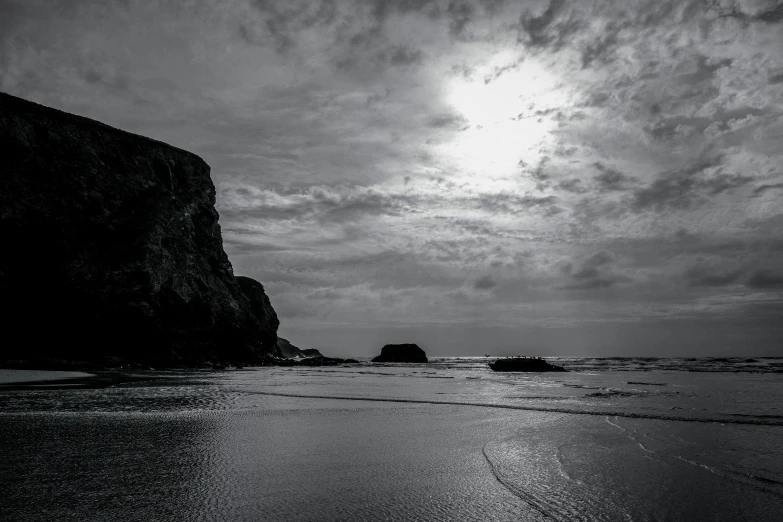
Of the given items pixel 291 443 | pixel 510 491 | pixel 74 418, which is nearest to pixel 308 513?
pixel 510 491

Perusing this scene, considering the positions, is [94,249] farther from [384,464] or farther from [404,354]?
[404,354]

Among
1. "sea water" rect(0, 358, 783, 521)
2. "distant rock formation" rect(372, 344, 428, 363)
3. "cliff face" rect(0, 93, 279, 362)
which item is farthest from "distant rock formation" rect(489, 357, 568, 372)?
"distant rock formation" rect(372, 344, 428, 363)

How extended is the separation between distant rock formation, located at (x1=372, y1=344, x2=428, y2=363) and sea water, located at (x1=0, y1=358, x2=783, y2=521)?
328 ft

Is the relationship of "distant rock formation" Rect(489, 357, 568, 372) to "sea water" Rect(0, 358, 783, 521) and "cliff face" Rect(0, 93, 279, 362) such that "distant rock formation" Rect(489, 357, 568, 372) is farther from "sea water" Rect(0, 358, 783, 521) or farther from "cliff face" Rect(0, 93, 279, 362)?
"cliff face" Rect(0, 93, 279, 362)

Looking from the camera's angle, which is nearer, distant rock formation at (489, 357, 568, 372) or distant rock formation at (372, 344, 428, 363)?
distant rock formation at (489, 357, 568, 372)

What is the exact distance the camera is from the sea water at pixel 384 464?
14.5 ft

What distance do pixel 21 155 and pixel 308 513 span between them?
54588 millimetres

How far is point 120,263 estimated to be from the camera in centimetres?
4681

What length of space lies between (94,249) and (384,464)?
164ft

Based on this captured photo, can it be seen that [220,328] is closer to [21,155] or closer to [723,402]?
[21,155]

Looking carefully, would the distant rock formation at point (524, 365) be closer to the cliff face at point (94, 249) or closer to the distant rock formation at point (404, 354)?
the cliff face at point (94, 249)

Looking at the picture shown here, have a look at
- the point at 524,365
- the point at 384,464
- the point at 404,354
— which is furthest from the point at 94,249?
the point at 404,354

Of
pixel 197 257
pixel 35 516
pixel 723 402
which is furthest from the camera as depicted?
pixel 197 257

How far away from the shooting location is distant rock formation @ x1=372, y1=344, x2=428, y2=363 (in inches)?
4358
